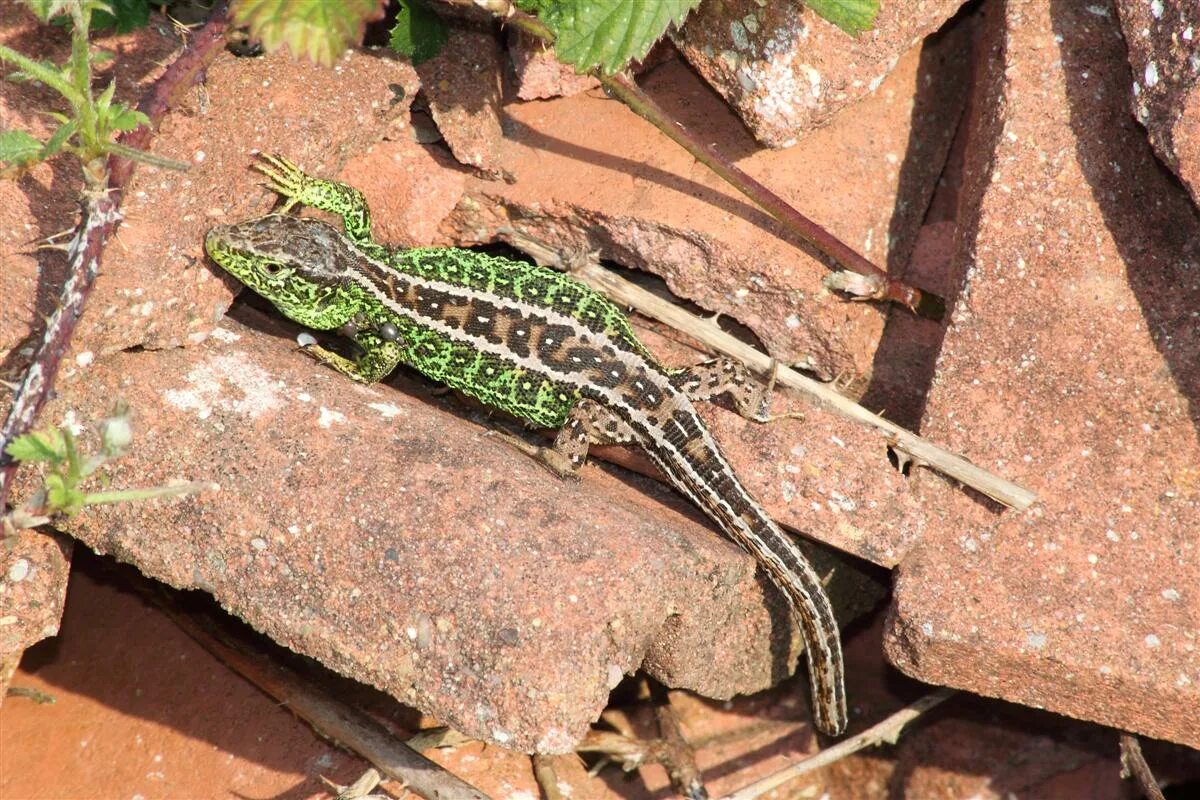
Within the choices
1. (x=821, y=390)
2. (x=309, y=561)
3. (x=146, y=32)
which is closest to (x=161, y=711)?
(x=309, y=561)

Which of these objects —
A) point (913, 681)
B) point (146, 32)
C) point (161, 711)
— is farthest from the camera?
point (913, 681)

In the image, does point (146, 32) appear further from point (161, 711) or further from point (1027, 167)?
point (1027, 167)

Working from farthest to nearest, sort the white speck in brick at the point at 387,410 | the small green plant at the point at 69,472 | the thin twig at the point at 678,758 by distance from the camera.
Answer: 1. the thin twig at the point at 678,758
2. the white speck in brick at the point at 387,410
3. the small green plant at the point at 69,472

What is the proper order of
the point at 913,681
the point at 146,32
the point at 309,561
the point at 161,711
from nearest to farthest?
the point at 309,561
the point at 146,32
the point at 161,711
the point at 913,681

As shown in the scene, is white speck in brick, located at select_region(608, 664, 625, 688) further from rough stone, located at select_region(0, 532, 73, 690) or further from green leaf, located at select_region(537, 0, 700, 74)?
green leaf, located at select_region(537, 0, 700, 74)

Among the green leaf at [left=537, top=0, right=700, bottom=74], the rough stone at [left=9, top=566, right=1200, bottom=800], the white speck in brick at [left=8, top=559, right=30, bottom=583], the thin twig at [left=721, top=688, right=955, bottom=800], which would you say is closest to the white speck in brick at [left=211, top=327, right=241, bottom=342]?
the white speck in brick at [left=8, top=559, right=30, bottom=583]

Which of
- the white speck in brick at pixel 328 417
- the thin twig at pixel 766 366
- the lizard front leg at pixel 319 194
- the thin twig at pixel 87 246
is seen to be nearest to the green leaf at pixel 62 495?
the thin twig at pixel 87 246

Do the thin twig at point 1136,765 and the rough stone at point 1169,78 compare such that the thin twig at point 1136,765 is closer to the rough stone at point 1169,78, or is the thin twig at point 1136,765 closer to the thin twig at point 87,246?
the rough stone at point 1169,78
